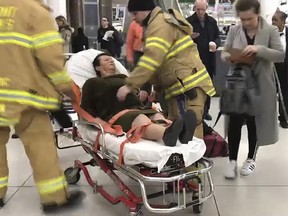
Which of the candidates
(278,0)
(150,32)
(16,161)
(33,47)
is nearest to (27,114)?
(33,47)

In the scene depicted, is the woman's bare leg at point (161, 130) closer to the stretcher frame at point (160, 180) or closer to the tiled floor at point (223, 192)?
the stretcher frame at point (160, 180)

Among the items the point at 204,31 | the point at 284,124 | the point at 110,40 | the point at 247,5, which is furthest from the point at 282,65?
the point at 110,40

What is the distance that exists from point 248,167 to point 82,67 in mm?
1618

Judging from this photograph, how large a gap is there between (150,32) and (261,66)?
0.97 meters

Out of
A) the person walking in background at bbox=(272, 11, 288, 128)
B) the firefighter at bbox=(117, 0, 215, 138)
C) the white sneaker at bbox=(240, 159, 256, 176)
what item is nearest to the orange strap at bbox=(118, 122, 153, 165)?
the firefighter at bbox=(117, 0, 215, 138)

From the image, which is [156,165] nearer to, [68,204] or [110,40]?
[68,204]

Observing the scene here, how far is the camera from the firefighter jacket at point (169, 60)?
2818 millimetres

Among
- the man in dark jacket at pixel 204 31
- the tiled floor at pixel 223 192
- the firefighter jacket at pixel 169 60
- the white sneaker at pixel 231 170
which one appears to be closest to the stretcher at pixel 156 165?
the tiled floor at pixel 223 192

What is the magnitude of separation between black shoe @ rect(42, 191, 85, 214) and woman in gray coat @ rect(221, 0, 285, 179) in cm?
132

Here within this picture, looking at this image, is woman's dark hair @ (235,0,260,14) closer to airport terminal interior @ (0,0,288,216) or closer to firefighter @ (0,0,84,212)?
airport terminal interior @ (0,0,288,216)

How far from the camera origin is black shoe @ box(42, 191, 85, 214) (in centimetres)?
296

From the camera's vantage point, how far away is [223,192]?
3303 millimetres

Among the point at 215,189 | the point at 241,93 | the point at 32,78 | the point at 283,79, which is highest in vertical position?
the point at 32,78

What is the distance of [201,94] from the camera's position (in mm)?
3096
